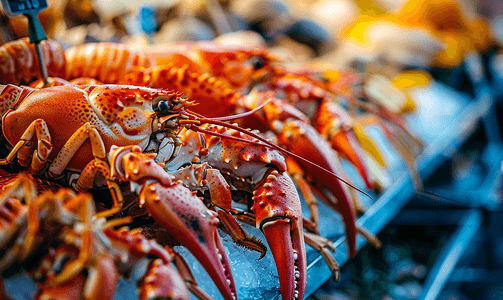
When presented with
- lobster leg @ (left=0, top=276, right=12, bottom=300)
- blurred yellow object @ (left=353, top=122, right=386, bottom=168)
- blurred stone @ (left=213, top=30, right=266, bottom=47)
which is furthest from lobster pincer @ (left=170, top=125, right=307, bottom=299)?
blurred stone @ (left=213, top=30, right=266, bottom=47)

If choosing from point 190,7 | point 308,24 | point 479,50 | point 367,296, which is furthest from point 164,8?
point 479,50

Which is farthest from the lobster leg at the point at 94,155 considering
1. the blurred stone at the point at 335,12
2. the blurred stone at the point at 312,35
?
the blurred stone at the point at 335,12

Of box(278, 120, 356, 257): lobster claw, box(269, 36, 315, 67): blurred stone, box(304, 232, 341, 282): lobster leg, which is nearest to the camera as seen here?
box(304, 232, 341, 282): lobster leg

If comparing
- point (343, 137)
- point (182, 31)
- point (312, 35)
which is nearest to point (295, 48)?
point (312, 35)

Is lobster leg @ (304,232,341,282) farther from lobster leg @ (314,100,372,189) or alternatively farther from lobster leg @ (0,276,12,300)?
lobster leg @ (0,276,12,300)

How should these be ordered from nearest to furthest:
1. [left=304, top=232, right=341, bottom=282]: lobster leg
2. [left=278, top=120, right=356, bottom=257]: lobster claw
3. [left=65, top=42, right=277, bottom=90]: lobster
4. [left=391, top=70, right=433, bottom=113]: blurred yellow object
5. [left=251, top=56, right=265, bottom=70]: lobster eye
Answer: [left=304, top=232, right=341, bottom=282]: lobster leg
[left=278, top=120, right=356, bottom=257]: lobster claw
[left=65, top=42, right=277, bottom=90]: lobster
[left=251, top=56, right=265, bottom=70]: lobster eye
[left=391, top=70, right=433, bottom=113]: blurred yellow object

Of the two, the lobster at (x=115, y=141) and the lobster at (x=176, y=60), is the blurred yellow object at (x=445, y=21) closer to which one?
the lobster at (x=176, y=60)
